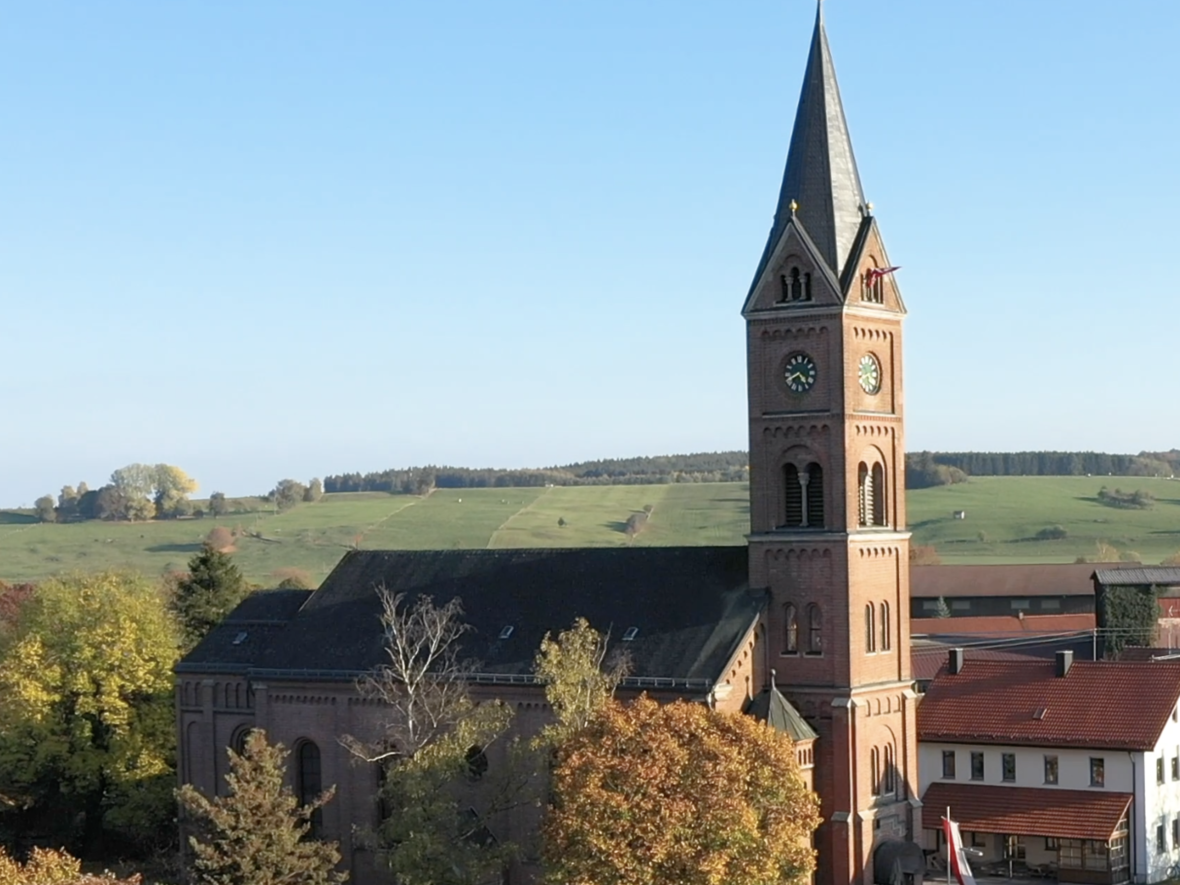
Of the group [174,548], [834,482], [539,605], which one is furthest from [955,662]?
[174,548]

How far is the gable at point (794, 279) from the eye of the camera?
62062mm

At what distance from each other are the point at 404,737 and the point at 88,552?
136 metres

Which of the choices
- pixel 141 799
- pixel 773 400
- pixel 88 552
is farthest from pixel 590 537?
pixel 773 400

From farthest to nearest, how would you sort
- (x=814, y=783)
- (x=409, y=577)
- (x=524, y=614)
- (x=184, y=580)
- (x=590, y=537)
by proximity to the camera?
1. (x=590, y=537)
2. (x=184, y=580)
3. (x=409, y=577)
4. (x=524, y=614)
5. (x=814, y=783)

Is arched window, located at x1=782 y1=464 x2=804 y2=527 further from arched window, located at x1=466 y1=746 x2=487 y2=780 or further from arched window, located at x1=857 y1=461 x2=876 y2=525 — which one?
arched window, located at x1=466 y1=746 x2=487 y2=780

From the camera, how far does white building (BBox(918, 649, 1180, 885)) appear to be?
222ft

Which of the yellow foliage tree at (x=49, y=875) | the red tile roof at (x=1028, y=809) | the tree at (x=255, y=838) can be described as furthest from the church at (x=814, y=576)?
the yellow foliage tree at (x=49, y=875)

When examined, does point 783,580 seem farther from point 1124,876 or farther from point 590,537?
point 590,537

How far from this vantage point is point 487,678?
65.1 meters

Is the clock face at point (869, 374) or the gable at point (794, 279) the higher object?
the gable at point (794, 279)

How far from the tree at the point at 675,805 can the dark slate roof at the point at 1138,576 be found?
51.5 metres

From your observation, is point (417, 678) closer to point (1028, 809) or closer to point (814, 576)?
point (814, 576)

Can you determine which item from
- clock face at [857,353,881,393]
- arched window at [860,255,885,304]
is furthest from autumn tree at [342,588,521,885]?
arched window at [860,255,885,304]

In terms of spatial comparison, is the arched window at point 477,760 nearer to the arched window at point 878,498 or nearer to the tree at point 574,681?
the tree at point 574,681
